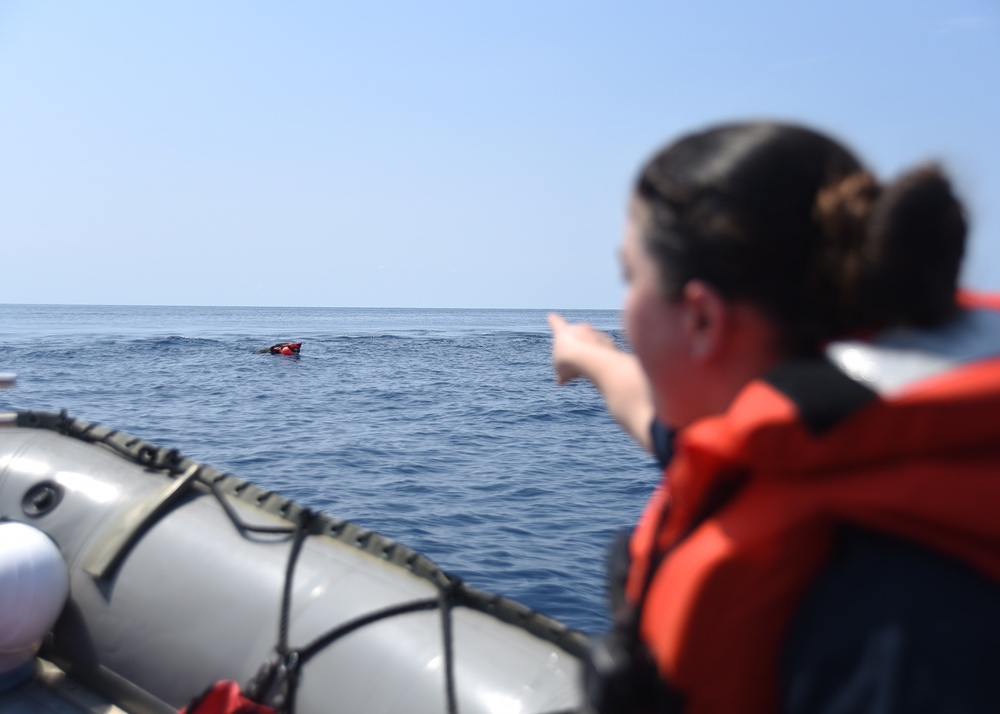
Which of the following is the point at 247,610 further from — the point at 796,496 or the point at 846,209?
the point at 846,209

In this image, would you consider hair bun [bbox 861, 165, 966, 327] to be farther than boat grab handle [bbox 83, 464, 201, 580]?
No

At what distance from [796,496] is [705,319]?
0.22 metres

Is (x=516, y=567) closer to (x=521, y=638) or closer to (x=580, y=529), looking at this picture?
(x=580, y=529)

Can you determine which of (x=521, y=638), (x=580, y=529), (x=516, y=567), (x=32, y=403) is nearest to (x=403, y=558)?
(x=521, y=638)

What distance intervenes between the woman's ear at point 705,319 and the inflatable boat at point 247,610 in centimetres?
163

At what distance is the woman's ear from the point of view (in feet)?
3.16

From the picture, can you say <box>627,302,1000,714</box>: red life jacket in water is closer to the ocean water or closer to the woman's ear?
the woman's ear

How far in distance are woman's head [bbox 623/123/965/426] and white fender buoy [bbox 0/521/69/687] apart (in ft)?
9.64

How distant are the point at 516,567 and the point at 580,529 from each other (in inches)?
55.9

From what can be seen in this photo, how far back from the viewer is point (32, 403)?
15.8 m

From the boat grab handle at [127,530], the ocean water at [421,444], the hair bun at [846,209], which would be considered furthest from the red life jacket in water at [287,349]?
the hair bun at [846,209]

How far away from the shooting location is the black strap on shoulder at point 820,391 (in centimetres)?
88

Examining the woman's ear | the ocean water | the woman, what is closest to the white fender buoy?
the woman

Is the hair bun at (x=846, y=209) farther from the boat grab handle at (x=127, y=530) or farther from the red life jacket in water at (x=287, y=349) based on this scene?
the red life jacket in water at (x=287, y=349)
